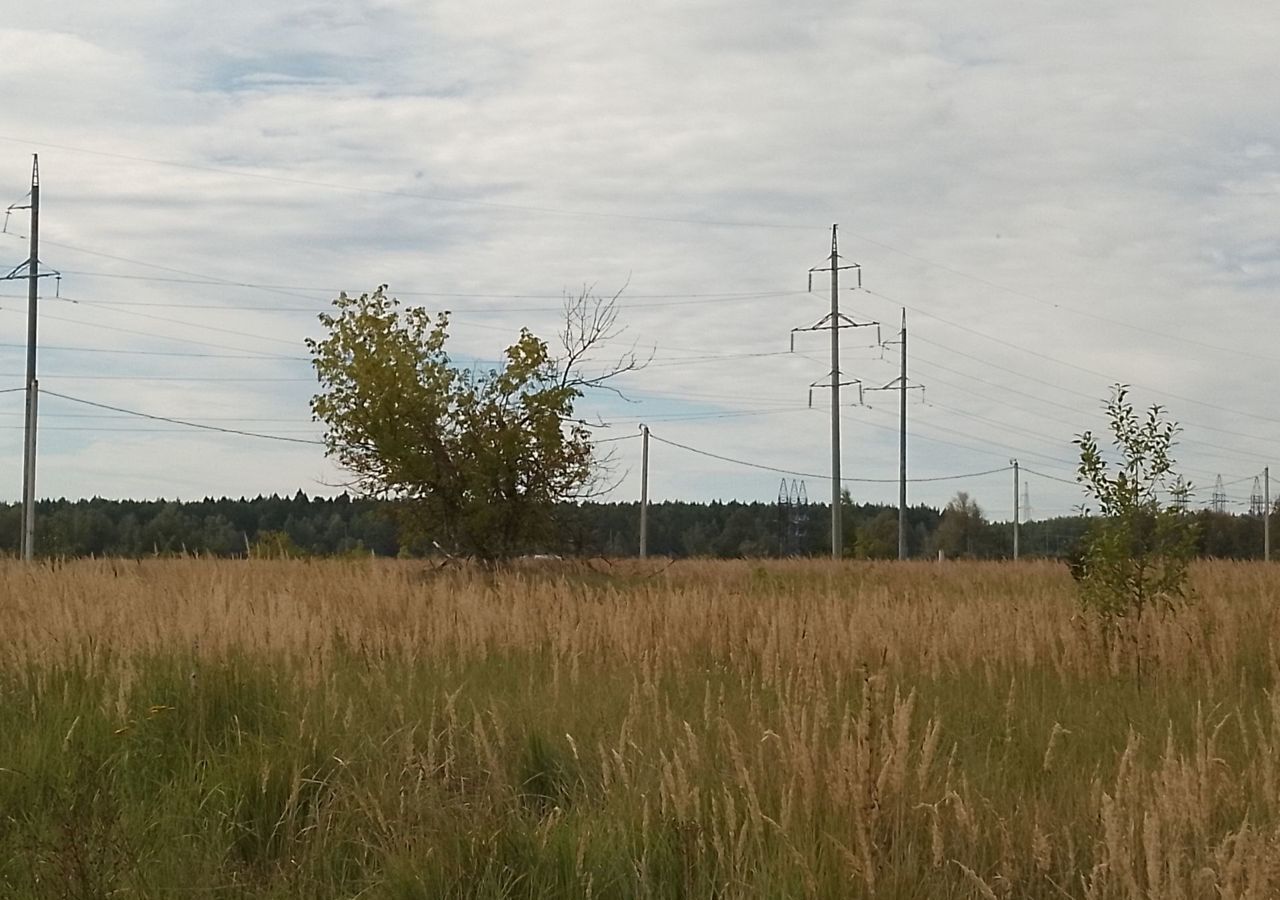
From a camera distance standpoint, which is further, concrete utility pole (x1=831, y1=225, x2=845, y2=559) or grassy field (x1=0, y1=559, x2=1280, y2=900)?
concrete utility pole (x1=831, y1=225, x2=845, y2=559)

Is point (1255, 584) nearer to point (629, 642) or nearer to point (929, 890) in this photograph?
point (629, 642)

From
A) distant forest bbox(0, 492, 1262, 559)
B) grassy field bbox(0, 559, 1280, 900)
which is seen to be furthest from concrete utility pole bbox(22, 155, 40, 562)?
grassy field bbox(0, 559, 1280, 900)

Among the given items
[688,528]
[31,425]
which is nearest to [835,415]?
[31,425]

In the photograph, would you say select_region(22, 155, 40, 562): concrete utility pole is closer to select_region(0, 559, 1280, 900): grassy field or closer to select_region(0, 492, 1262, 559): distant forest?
select_region(0, 492, 1262, 559): distant forest

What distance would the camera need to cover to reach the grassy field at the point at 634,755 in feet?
16.3

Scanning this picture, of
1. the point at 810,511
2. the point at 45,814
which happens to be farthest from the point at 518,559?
the point at 810,511

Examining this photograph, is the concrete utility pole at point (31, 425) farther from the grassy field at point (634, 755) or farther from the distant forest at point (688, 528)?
the grassy field at point (634, 755)

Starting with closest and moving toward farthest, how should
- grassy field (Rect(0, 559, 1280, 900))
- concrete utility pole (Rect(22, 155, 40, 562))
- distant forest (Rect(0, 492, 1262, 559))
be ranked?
grassy field (Rect(0, 559, 1280, 900)) → concrete utility pole (Rect(22, 155, 40, 562)) → distant forest (Rect(0, 492, 1262, 559))

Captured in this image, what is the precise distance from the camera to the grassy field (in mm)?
4957

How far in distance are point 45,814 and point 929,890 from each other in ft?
12.4

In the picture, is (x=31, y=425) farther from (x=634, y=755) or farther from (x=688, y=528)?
(x=688, y=528)

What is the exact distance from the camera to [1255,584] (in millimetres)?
20406

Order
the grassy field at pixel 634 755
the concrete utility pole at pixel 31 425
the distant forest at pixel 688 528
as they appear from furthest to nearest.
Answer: the distant forest at pixel 688 528 → the concrete utility pole at pixel 31 425 → the grassy field at pixel 634 755

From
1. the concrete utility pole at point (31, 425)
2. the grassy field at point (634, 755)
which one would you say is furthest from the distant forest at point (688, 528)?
the grassy field at point (634, 755)
